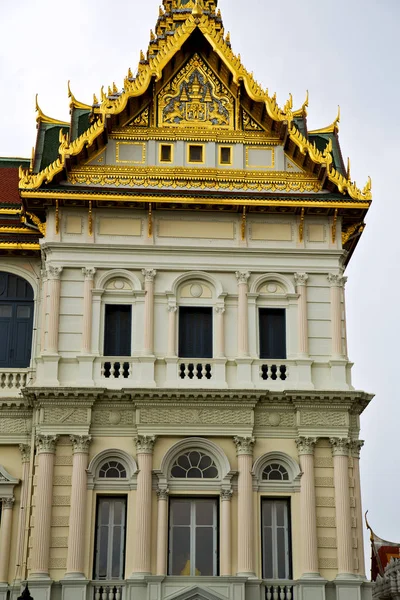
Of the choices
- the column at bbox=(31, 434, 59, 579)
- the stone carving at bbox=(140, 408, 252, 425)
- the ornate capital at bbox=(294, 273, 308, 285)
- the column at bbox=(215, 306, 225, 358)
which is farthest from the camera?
the ornate capital at bbox=(294, 273, 308, 285)

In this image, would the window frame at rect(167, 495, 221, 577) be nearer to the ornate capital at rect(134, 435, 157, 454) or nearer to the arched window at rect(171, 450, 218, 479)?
the arched window at rect(171, 450, 218, 479)

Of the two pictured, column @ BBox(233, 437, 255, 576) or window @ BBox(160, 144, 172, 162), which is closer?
column @ BBox(233, 437, 255, 576)

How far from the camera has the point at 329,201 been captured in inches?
1078

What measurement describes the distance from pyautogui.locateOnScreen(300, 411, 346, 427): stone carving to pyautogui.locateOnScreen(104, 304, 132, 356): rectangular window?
4.75 meters

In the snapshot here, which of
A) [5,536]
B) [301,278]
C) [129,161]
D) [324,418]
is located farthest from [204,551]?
[129,161]

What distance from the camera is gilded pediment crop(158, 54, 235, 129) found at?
28875mm

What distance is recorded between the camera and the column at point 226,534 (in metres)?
Result: 24.4

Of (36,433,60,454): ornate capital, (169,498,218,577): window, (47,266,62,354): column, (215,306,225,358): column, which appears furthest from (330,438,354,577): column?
(47,266,62,354): column

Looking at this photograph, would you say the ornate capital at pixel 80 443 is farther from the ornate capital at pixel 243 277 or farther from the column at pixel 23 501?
the ornate capital at pixel 243 277

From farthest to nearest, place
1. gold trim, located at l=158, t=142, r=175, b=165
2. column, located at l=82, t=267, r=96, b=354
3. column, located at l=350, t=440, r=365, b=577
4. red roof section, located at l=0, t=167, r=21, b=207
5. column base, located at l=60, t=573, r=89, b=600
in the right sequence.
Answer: red roof section, located at l=0, t=167, r=21, b=207 → gold trim, located at l=158, t=142, r=175, b=165 → column, located at l=82, t=267, r=96, b=354 → column, located at l=350, t=440, r=365, b=577 → column base, located at l=60, t=573, r=89, b=600

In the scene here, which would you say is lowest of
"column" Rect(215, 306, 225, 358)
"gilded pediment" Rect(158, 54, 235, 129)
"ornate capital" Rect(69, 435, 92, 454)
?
"ornate capital" Rect(69, 435, 92, 454)

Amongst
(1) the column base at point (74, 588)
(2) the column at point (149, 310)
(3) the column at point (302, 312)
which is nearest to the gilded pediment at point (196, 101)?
(2) the column at point (149, 310)

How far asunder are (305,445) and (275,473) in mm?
1023

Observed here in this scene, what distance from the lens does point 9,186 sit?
3144 cm
